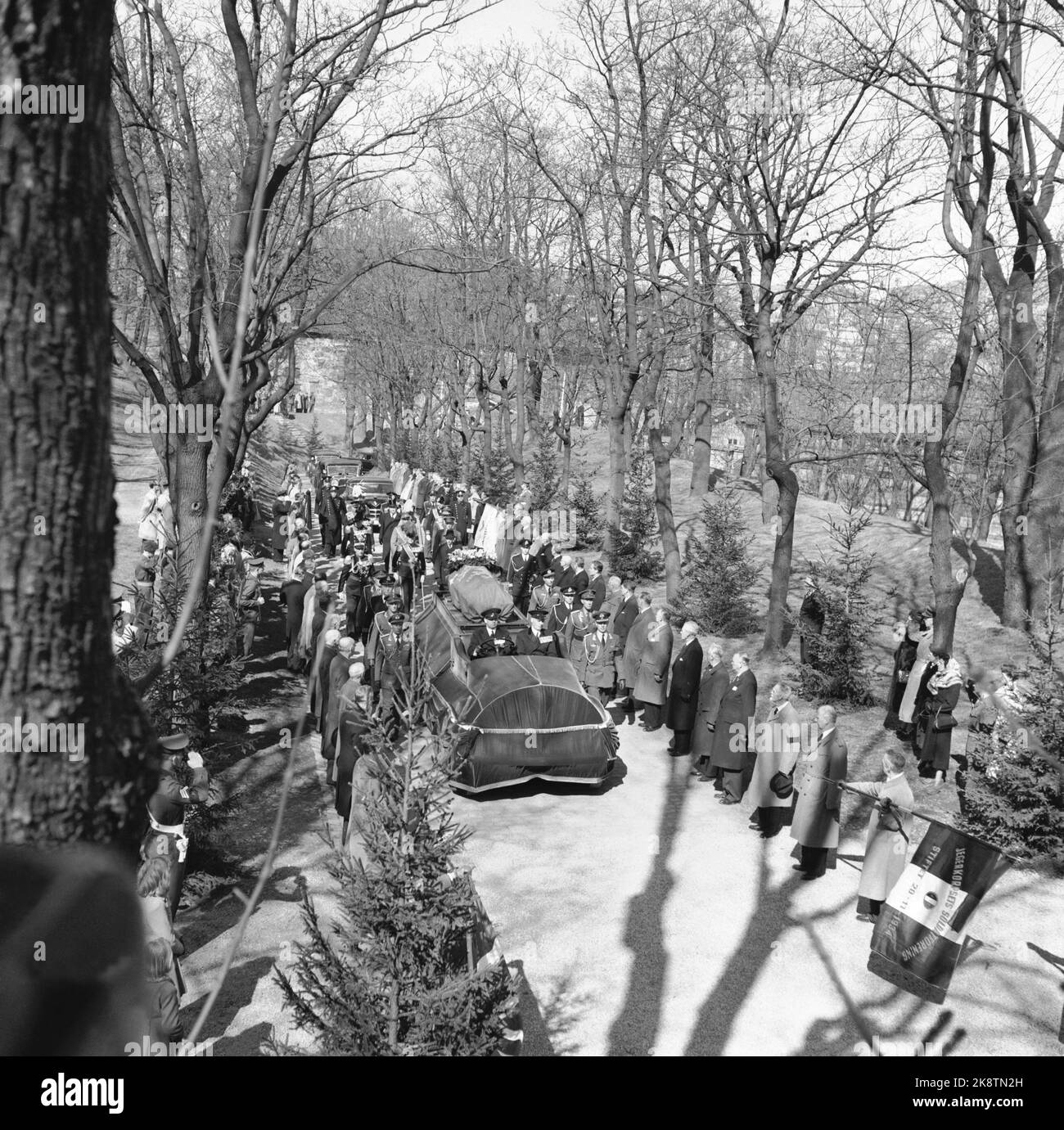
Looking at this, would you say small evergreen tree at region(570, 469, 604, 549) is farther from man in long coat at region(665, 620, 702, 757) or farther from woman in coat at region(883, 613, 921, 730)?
man in long coat at region(665, 620, 702, 757)

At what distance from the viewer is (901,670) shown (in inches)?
544

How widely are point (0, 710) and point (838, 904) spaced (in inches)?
328

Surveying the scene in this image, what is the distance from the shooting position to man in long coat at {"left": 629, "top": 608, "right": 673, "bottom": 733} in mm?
14203

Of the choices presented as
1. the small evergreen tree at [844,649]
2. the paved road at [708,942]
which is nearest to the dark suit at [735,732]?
the paved road at [708,942]

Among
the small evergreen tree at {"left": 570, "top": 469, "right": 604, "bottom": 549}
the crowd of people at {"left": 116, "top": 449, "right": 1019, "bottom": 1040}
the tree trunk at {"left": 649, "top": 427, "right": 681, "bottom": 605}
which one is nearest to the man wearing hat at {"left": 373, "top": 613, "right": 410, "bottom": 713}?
the crowd of people at {"left": 116, "top": 449, "right": 1019, "bottom": 1040}

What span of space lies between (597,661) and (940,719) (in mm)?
4841

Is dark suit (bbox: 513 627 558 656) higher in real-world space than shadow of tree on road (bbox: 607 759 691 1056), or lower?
higher

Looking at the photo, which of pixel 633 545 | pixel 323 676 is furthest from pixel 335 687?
pixel 633 545

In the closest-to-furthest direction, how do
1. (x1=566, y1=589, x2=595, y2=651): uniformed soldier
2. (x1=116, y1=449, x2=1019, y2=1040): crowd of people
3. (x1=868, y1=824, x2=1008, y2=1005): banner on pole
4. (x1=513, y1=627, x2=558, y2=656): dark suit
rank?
(x1=868, y1=824, x2=1008, y2=1005): banner on pole, (x1=116, y1=449, x2=1019, y2=1040): crowd of people, (x1=513, y1=627, x2=558, y2=656): dark suit, (x1=566, y1=589, x2=595, y2=651): uniformed soldier

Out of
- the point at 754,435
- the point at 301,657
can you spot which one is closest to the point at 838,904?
the point at 301,657

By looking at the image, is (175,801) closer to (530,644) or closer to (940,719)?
(530,644)

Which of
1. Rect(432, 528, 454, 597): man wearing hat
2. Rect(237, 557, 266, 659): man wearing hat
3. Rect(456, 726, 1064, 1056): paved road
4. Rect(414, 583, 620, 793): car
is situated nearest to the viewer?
Rect(456, 726, 1064, 1056): paved road

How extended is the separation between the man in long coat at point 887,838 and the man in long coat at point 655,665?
5.47 metres
